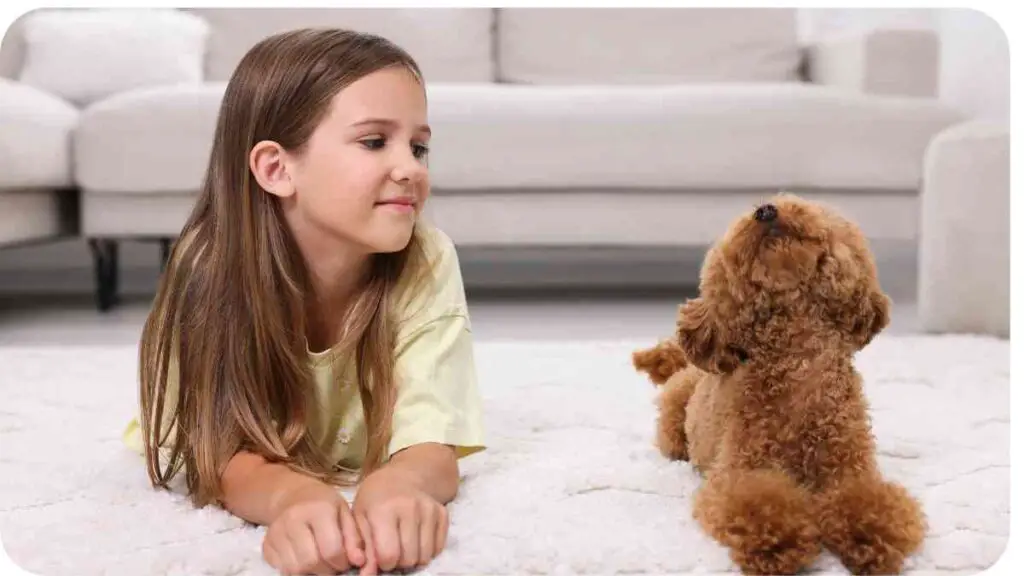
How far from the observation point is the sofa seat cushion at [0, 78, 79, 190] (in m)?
1.61

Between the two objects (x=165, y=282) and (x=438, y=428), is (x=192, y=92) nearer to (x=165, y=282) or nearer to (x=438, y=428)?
(x=165, y=282)

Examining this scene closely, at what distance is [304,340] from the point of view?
32.8 inches

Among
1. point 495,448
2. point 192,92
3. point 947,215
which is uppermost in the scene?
point 192,92

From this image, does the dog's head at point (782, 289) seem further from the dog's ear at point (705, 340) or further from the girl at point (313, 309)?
the girl at point (313, 309)

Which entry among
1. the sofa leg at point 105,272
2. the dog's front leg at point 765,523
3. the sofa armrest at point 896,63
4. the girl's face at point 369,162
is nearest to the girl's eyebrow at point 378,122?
the girl's face at point 369,162

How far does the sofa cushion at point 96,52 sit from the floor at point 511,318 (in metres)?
0.45

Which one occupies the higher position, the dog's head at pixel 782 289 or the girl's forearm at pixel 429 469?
the dog's head at pixel 782 289

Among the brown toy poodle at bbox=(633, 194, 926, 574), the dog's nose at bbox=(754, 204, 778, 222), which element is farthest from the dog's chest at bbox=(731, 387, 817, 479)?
the dog's nose at bbox=(754, 204, 778, 222)

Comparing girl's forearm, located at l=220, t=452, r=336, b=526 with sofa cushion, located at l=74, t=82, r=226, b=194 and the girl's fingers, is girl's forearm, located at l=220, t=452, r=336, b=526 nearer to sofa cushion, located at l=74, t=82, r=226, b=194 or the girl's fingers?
the girl's fingers

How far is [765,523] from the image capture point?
62 centimetres

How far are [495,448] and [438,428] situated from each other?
17cm

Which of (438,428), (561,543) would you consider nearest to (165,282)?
(438,428)

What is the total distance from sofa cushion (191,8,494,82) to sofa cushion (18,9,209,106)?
17 cm

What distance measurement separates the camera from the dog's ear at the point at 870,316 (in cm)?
68
